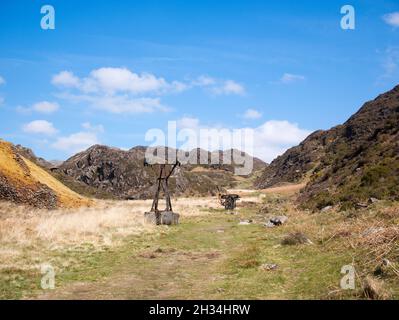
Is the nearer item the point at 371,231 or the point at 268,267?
the point at 268,267

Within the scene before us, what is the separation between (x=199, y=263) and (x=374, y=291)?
6831 millimetres

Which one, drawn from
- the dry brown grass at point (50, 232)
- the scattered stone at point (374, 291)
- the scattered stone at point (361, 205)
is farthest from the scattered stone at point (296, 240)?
the scattered stone at point (374, 291)

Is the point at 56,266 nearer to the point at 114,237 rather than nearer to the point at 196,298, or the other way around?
the point at 196,298

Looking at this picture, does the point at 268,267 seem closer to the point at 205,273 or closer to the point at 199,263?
the point at 205,273

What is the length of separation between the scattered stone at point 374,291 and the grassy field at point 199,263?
1.6 inches

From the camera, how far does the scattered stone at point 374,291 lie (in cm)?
810

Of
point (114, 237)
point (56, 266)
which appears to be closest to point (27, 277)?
point (56, 266)

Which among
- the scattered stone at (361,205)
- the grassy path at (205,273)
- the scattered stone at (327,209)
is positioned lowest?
the grassy path at (205,273)

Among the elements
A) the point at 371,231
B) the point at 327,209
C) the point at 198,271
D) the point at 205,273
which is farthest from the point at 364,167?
the point at 205,273

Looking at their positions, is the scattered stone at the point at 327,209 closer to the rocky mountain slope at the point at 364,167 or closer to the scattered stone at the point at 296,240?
the rocky mountain slope at the point at 364,167

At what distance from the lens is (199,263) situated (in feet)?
46.1

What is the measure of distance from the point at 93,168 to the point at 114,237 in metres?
64.7

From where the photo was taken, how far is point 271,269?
40.1 ft

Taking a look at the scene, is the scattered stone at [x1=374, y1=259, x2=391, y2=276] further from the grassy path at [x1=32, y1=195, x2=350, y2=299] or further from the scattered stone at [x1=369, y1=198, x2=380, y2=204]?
the scattered stone at [x1=369, y1=198, x2=380, y2=204]
